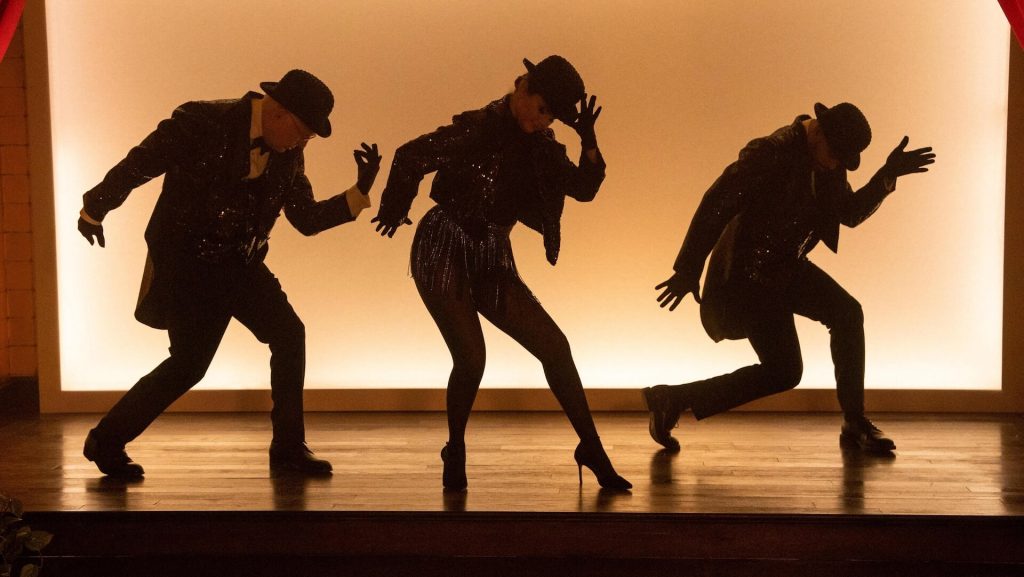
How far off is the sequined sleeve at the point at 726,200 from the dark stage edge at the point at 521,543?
0.91 metres

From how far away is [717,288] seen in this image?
3.84 meters

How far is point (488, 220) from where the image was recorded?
10.8ft

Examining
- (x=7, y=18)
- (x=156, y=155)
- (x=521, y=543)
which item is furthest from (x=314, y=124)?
(x=7, y=18)

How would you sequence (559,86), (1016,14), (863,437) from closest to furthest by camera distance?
(559,86)
(863,437)
(1016,14)

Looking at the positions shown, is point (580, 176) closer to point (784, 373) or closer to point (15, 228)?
point (784, 373)

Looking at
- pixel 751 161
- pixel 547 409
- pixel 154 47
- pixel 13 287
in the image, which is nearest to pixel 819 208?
pixel 751 161


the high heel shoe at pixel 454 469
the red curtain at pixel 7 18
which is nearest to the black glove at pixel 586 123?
the high heel shoe at pixel 454 469

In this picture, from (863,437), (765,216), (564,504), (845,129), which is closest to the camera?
(564,504)

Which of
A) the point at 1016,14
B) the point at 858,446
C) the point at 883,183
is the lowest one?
the point at 858,446

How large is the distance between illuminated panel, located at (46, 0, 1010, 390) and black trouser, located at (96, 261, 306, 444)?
114cm

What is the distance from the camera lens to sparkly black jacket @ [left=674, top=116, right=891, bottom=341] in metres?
3.60

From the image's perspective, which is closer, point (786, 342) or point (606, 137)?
point (786, 342)

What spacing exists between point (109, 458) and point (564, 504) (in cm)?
150

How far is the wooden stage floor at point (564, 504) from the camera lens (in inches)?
120
